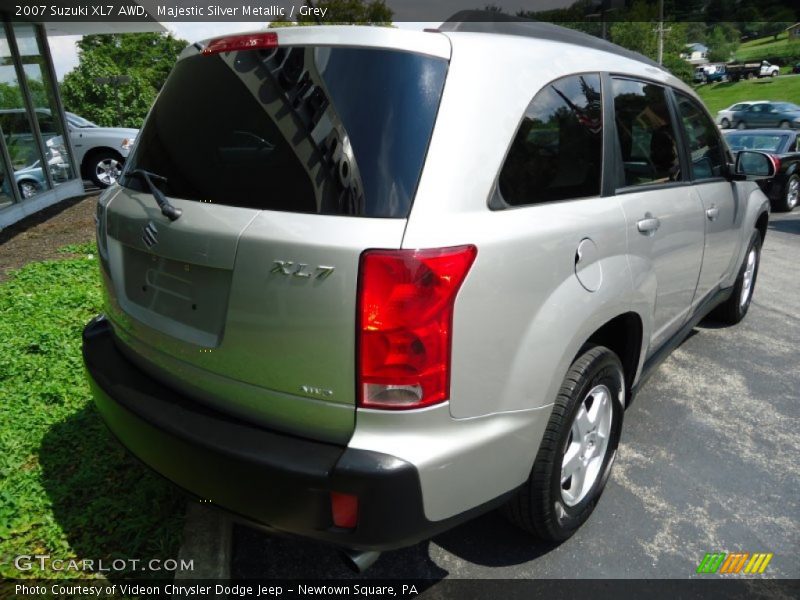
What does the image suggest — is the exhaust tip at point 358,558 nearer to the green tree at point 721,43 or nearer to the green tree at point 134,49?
the green tree at point 134,49

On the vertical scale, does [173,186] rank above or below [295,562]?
above

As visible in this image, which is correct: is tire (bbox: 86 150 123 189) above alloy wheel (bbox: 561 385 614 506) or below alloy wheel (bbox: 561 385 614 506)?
below

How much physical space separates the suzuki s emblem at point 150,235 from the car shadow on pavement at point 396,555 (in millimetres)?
1175

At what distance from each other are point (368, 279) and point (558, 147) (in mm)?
995

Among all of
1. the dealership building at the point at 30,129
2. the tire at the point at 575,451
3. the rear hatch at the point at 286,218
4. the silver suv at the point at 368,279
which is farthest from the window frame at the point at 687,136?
the dealership building at the point at 30,129

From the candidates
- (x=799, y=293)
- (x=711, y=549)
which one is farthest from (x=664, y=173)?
(x=799, y=293)

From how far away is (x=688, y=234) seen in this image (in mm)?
3072

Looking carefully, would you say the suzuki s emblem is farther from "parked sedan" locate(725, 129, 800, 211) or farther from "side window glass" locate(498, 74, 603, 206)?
"parked sedan" locate(725, 129, 800, 211)

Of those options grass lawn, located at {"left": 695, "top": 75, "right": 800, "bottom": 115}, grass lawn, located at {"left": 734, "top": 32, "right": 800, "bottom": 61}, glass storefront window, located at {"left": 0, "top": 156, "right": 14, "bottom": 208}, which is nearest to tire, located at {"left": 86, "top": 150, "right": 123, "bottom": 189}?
glass storefront window, located at {"left": 0, "top": 156, "right": 14, "bottom": 208}

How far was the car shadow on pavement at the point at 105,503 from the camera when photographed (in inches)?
91.8

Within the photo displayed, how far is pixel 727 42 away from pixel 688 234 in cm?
8870

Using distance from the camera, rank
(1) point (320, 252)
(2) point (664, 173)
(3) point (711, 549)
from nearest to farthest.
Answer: (1) point (320, 252), (3) point (711, 549), (2) point (664, 173)

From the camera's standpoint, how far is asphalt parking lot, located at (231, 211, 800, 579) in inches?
93.5

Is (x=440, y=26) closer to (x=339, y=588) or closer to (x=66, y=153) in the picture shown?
(x=339, y=588)
